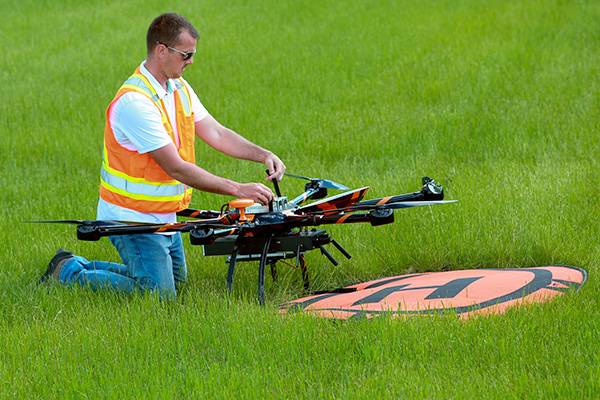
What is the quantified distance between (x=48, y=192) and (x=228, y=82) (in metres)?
4.42

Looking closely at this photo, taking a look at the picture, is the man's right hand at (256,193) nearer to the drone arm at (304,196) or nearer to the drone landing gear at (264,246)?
the drone landing gear at (264,246)

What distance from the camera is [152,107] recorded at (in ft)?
23.4

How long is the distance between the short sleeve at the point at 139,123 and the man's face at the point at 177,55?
0.91 ft

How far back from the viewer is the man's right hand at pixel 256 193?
22.2ft

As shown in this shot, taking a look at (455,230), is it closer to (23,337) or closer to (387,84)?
(23,337)

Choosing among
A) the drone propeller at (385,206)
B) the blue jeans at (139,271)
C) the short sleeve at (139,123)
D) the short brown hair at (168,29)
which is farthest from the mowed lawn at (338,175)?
the short brown hair at (168,29)

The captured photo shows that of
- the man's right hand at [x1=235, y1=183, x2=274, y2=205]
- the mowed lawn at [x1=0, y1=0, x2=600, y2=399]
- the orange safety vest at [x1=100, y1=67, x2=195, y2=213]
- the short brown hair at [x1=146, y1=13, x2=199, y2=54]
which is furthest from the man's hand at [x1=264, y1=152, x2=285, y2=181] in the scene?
the short brown hair at [x1=146, y1=13, x2=199, y2=54]

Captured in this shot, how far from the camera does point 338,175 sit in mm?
10484

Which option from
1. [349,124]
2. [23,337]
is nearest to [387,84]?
[349,124]

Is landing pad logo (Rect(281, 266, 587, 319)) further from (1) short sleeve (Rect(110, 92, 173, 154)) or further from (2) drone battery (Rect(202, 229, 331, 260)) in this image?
(1) short sleeve (Rect(110, 92, 173, 154))

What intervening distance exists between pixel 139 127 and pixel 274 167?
0.94m

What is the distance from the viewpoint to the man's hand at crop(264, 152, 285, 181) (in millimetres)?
7188

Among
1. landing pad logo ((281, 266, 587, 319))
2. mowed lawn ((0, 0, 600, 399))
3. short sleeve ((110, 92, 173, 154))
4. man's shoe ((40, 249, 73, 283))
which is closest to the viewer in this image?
mowed lawn ((0, 0, 600, 399))

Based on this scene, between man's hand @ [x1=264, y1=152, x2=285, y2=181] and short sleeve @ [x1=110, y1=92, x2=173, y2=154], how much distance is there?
69 centimetres
